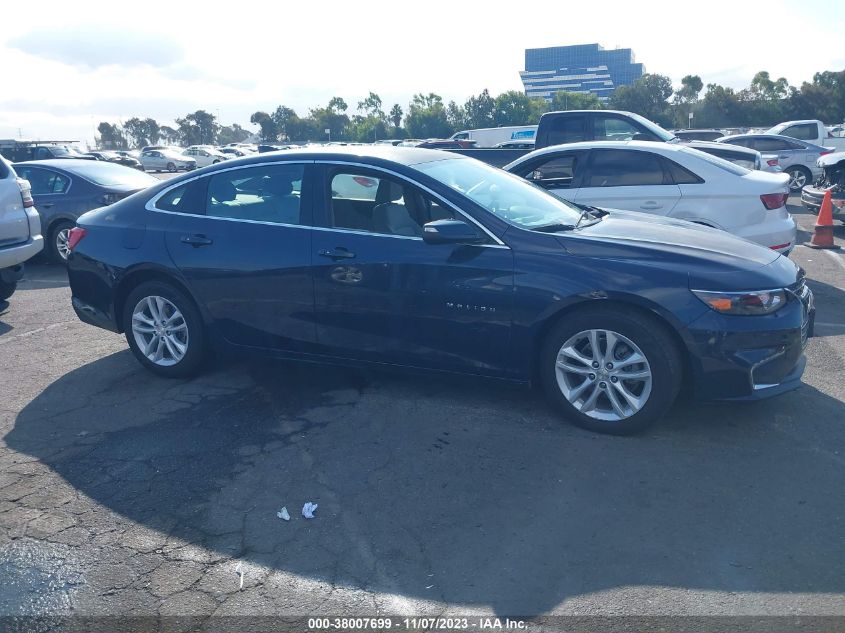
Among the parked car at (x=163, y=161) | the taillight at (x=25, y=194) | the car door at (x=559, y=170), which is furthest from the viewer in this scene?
the parked car at (x=163, y=161)

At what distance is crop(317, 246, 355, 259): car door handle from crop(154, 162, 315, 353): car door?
114 mm

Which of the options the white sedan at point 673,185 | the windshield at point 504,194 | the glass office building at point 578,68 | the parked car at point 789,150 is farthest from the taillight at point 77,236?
the glass office building at point 578,68

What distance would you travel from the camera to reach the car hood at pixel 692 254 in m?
4.69

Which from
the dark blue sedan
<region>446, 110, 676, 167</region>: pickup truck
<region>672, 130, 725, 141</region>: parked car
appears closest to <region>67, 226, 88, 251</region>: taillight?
the dark blue sedan

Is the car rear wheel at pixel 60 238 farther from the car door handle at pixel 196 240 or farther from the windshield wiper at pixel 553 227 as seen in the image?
the windshield wiper at pixel 553 227

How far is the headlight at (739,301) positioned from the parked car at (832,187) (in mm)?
9294

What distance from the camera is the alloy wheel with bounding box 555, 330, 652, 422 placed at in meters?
4.75

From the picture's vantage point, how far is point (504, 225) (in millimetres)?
5078

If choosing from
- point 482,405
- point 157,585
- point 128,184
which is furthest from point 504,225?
point 128,184

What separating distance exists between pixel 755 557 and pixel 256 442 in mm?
2835

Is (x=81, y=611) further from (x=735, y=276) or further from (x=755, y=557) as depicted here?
(x=735, y=276)

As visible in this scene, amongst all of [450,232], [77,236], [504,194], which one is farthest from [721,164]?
[77,236]

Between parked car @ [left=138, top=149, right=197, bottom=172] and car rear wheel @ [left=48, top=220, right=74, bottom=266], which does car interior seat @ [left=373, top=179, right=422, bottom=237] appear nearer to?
car rear wheel @ [left=48, top=220, right=74, bottom=266]

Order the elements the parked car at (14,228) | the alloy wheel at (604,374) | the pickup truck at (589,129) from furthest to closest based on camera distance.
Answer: the pickup truck at (589,129) → the parked car at (14,228) → the alloy wheel at (604,374)
